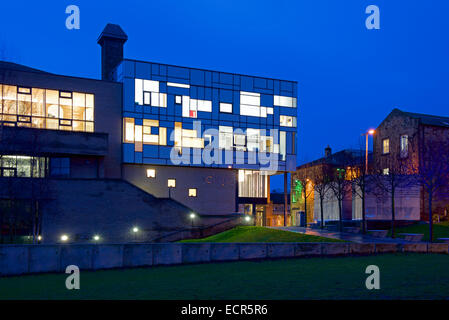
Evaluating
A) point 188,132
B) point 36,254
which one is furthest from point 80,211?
point 36,254

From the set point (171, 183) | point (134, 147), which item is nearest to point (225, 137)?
point (171, 183)

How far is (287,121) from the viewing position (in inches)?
1938

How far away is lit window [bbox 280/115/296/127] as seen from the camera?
4894 cm

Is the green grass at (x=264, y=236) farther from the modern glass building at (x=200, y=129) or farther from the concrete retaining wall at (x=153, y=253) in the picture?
the modern glass building at (x=200, y=129)

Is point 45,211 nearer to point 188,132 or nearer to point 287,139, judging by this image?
point 188,132

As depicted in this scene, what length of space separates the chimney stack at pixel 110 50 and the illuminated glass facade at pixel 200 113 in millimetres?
1910

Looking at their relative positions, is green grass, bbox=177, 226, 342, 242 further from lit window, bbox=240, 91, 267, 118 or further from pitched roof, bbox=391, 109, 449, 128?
pitched roof, bbox=391, 109, 449, 128

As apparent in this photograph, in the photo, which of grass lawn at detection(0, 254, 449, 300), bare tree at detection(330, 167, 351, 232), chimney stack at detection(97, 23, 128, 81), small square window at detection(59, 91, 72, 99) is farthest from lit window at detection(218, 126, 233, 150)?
grass lawn at detection(0, 254, 449, 300)

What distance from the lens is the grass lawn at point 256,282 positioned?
1162 cm

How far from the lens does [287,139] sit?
160ft

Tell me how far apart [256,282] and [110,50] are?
3684 centimetres

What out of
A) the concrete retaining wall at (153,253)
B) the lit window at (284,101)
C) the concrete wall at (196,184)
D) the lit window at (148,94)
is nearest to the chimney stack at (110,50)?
the lit window at (148,94)
